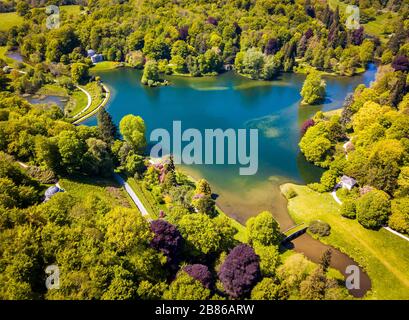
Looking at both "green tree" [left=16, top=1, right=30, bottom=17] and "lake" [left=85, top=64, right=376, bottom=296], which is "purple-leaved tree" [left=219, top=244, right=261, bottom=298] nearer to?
"lake" [left=85, top=64, right=376, bottom=296]

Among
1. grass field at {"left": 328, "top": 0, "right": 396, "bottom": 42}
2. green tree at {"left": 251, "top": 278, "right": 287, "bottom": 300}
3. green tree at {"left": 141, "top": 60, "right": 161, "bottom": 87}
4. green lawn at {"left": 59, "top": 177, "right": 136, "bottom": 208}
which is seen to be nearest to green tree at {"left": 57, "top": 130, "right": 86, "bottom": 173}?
green lawn at {"left": 59, "top": 177, "right": 136, "bottom": 208}

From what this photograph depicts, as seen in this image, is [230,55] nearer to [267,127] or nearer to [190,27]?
[190,27]

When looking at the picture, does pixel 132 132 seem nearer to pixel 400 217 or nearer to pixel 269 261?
pixel 269 261

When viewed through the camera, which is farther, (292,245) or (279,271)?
(292,245)

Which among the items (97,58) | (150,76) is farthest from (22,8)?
(150,76)
